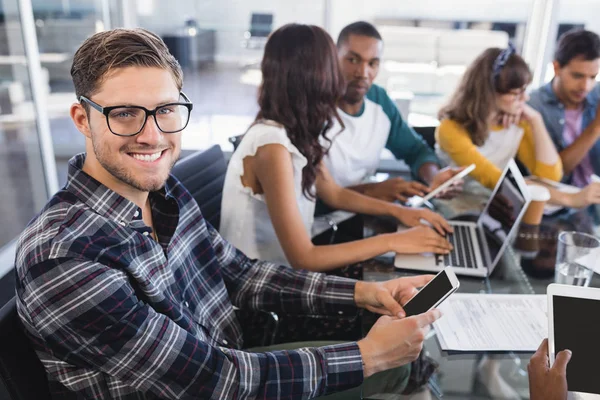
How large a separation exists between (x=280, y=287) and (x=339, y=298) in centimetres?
16

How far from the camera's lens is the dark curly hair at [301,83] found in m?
1.56

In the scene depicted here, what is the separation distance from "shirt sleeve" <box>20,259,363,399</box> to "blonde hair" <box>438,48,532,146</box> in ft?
4.72

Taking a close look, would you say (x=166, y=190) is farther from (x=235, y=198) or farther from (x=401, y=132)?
(x=401, y=132)

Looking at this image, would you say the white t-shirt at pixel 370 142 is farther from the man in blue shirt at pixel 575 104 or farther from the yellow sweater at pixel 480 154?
the man in blue shirt at pixel 575 104

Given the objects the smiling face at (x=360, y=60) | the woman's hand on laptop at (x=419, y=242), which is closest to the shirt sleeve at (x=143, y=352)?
the woman's hand on laptop at (x=419, y=242)

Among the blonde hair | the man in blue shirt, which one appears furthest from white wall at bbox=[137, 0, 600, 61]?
the blonde hair

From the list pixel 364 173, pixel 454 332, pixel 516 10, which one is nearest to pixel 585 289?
pixel 454 332

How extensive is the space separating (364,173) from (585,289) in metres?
1.38

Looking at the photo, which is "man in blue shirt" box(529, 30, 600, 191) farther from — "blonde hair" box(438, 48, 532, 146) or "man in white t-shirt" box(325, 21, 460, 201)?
"man in white t-shirt" box(325, 21, 460, 201)

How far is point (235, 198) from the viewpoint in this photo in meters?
1.62

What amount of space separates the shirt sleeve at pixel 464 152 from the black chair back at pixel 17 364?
66.0 inches

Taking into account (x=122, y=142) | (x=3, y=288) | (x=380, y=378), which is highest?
(x=122, y=142)

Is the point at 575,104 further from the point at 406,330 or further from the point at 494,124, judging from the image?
the point at 406,330

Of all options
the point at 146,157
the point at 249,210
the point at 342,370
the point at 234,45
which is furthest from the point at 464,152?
the point at 234,45
